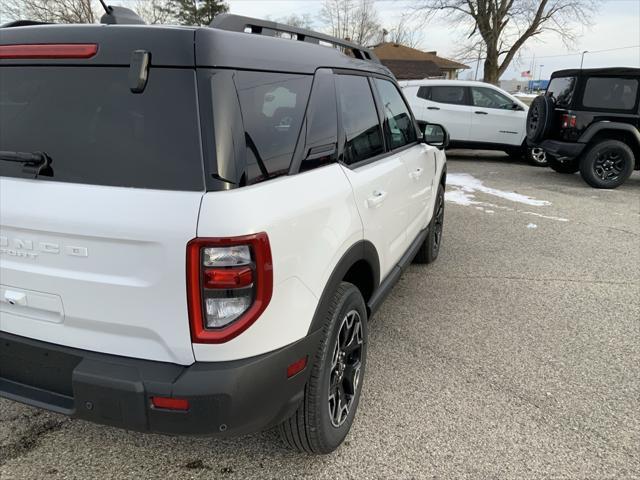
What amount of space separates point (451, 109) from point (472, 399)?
934cm

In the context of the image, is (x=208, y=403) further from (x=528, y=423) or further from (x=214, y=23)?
(x=528, y=423)

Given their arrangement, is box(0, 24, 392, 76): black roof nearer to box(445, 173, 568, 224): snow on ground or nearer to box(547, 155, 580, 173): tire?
box(445, 173, 568, 224): snow on ground

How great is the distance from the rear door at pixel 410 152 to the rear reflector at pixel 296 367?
1677mm

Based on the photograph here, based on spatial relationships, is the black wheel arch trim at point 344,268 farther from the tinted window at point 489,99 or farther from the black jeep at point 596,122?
the tinted window at point 489,99

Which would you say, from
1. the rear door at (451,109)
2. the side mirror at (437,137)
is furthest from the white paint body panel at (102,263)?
the rear door at (451,109)

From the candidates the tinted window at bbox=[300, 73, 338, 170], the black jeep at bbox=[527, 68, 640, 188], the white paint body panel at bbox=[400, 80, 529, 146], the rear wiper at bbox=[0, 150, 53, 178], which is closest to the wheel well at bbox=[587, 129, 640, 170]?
the black jeep at bbox=[527, 68, 640, 188]

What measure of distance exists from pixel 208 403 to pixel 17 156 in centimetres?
115

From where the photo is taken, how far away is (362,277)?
2.63 meters

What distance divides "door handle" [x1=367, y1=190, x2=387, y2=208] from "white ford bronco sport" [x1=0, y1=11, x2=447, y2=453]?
51 cm

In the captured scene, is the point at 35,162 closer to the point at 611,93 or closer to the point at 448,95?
the point at 611,93

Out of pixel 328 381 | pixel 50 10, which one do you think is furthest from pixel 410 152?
pixel 50 10

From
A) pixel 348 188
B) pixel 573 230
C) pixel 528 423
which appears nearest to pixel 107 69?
pixel 348 188

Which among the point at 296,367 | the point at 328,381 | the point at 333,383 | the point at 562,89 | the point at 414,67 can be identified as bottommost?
the point at 333,383

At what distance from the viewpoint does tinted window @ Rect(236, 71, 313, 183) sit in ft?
5.63
